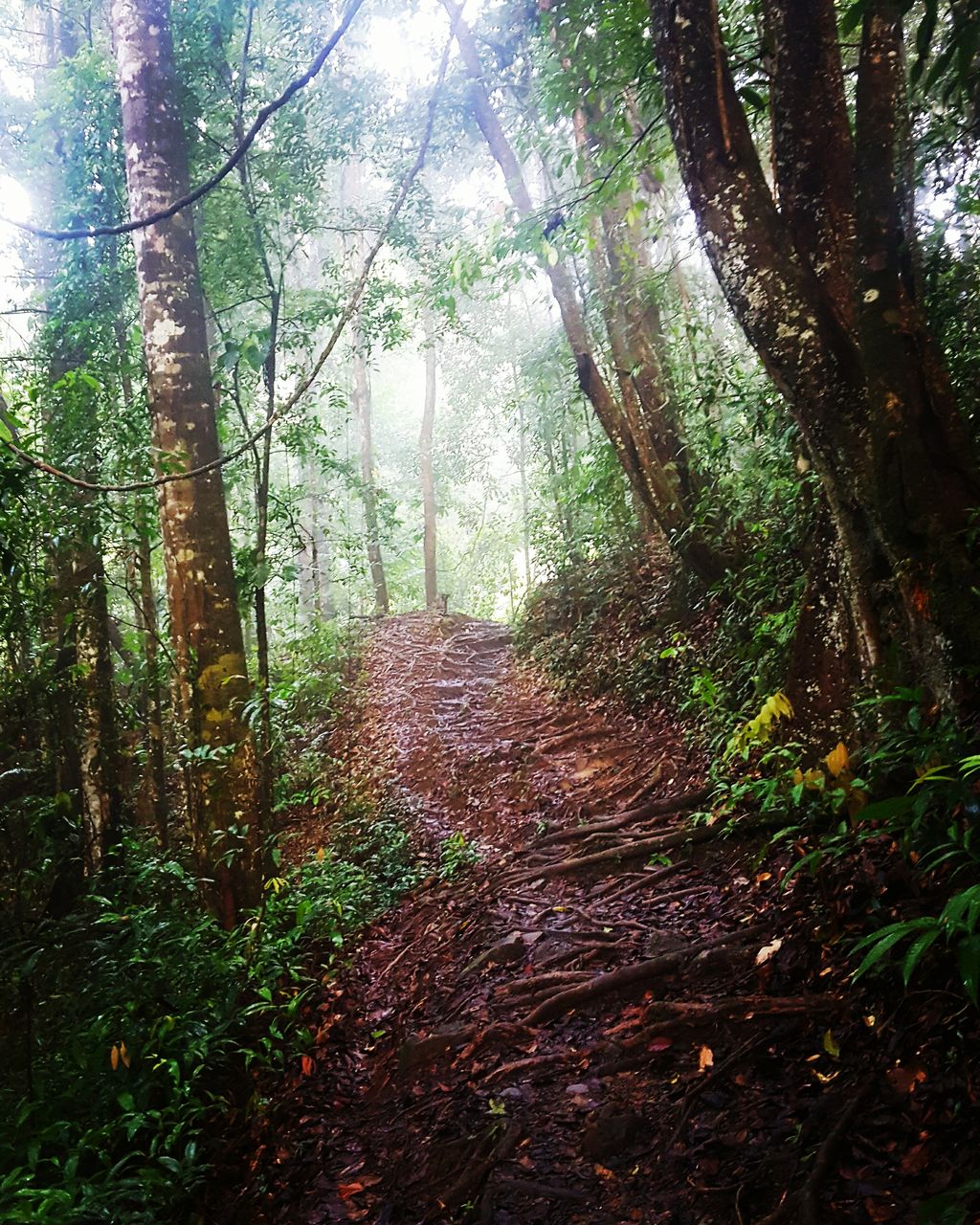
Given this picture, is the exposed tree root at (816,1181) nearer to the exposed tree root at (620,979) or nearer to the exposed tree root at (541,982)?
the exposed tree root at (620,979)

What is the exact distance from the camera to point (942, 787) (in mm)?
3111

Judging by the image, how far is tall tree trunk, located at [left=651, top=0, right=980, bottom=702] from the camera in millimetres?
3514

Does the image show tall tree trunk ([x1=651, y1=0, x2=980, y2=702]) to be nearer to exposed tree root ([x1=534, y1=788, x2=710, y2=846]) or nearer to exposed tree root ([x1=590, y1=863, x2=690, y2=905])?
exposed tree root ([x1=590, y1=863, x2=690, y2=905])

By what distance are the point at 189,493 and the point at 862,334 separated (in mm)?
4391

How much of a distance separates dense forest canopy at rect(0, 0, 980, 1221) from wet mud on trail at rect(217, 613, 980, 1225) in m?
0.36

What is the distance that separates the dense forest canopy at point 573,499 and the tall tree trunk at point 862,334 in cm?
2

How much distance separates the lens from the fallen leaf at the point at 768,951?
11.8 ft

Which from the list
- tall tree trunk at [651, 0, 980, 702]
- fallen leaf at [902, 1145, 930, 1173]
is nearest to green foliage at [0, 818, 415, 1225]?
fallen leaf at [902, 1145, 930, 1173]

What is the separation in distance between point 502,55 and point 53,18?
7442 millimetres

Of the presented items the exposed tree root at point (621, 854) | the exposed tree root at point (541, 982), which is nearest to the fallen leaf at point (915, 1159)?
the exposed tree root at point (541, 982)

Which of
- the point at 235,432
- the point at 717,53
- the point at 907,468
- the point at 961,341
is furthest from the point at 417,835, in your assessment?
the point at 717,53

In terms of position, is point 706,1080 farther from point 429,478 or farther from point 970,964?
→ point 429,478

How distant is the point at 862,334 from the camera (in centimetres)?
366

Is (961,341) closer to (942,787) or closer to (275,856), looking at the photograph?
(942,787)
